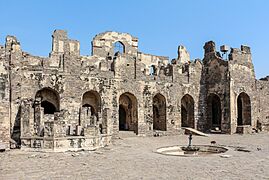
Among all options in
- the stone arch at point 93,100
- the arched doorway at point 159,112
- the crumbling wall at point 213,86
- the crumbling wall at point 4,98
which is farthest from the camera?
the crumbling wall at point 213,86

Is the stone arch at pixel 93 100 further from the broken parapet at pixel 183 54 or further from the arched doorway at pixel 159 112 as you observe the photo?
the broken parapet at pixel 183 54

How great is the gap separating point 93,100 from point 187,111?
8.96m

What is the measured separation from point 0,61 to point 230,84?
17149 millimetres

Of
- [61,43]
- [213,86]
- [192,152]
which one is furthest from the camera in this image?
[61,43]

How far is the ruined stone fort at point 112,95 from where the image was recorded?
14.6m

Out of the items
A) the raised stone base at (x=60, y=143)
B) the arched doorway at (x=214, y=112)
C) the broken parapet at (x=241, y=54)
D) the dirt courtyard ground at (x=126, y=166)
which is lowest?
the dirt courtyard ground at (x=126, y=166)

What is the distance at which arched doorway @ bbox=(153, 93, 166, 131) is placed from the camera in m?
22.6

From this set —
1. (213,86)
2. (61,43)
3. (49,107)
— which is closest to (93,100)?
(49,107)

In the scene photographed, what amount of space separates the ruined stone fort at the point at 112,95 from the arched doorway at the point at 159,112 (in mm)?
81

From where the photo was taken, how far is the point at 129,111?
72.0 ft

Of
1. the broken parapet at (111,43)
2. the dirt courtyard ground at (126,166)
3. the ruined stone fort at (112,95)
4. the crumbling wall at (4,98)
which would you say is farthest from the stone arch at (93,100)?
the broken parapet at (111,43)

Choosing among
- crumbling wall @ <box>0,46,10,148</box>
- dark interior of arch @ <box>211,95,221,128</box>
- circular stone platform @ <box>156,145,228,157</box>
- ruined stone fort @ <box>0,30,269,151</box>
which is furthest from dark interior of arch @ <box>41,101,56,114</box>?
dark interior of arch @ <box>211,95,221,128</box>

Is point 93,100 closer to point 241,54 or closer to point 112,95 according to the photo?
point 112,95

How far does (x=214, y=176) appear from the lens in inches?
309
